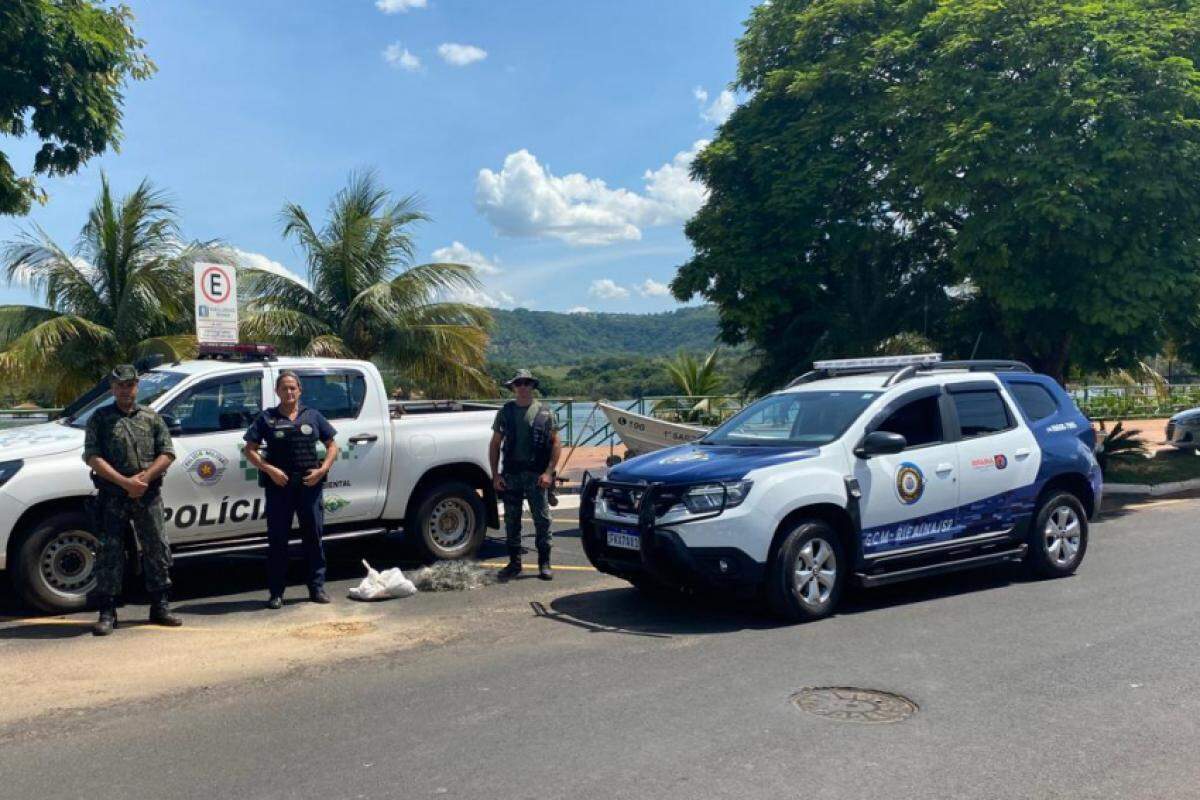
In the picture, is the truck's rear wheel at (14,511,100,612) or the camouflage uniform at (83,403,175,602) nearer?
the camouflage uniform at (83,403,175,602)

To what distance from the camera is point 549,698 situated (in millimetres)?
5590

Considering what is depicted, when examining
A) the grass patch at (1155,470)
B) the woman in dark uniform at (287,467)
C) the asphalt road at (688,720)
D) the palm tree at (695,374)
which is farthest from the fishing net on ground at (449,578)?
the palm tree at (695,374)

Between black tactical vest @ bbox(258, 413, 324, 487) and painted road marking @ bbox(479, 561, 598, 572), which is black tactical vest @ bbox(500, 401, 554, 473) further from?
black tactical vest @ bbox(258, 413, 324, 487)

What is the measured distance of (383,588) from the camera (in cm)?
840

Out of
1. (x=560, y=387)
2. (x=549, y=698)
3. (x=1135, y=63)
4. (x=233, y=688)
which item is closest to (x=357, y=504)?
(x=233, y=688)

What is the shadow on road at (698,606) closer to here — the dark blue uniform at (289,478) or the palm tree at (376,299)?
the dark blue uniform at (289,478)

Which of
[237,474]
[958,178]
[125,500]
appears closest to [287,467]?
[237,474]

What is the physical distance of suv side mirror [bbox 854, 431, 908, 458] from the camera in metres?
7.41

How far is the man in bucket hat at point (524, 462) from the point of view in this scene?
29.6 ft

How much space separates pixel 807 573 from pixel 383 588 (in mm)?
3432

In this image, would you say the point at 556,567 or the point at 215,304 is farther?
the point at 215,304

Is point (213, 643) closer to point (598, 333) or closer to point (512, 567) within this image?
point (512, 567)

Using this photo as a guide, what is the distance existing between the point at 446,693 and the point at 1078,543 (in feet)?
19.2

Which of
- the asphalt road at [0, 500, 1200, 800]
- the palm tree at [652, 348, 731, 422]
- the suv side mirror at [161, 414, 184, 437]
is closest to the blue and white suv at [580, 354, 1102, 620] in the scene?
the asphalt road at [0, 500, 1200, 800]
